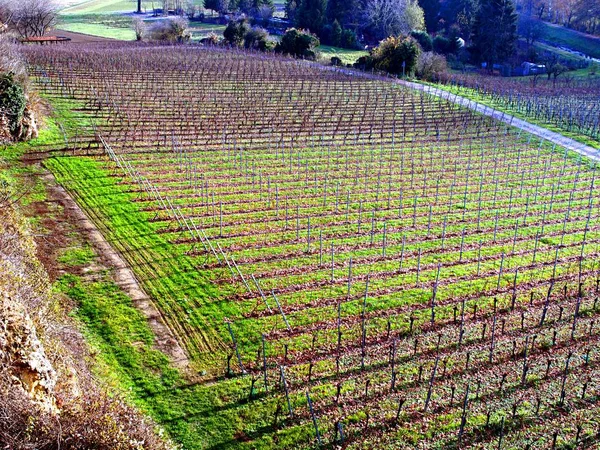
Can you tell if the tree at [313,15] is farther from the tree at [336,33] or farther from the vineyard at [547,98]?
the vineyard at [547,98]

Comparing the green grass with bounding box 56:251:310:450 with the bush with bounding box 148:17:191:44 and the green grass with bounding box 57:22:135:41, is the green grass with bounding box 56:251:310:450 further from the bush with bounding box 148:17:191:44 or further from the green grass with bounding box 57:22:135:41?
the green grass with bounding box 57:22:135:41

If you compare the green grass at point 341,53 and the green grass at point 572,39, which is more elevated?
the green grass at point 572,39

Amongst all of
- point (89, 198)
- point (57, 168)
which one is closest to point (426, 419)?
point (89, 198)

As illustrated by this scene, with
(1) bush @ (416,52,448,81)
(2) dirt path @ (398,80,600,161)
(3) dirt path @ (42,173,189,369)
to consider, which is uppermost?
(1) bush @ (416,52,448,81)

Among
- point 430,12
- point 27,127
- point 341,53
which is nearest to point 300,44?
point 341,53

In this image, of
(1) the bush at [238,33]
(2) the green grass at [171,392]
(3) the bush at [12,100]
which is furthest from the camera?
(1) the bush at [238,33]

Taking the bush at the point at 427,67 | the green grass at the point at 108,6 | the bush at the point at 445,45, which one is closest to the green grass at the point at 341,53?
the bush at the point at 445,45

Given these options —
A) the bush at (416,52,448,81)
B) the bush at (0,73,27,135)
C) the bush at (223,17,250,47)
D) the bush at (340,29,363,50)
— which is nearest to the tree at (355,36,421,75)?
the bush at (416,52,448,81)
